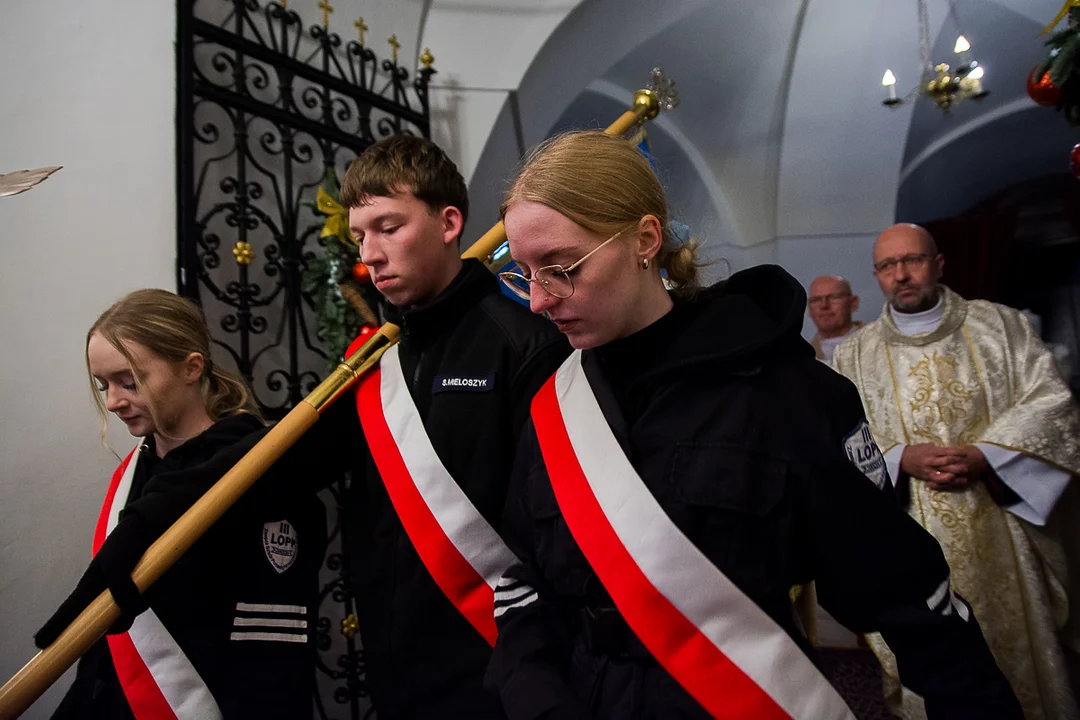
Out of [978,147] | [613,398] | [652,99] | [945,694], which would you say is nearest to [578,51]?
[652,99]

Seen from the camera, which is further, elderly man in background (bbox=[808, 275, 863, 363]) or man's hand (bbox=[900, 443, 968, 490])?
elderly man in background (bbox=[808, 275, 863, 363])

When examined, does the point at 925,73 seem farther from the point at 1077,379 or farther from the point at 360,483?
the point at 360,483

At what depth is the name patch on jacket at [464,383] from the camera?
137cm

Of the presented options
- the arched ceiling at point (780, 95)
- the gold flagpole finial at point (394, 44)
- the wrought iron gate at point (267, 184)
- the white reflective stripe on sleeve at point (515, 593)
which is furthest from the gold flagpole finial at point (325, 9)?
the white reflective stripe on sleeve at point (515, 593)

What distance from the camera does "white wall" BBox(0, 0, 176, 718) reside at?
1930 millimetres

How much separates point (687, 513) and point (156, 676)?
1.05 meters

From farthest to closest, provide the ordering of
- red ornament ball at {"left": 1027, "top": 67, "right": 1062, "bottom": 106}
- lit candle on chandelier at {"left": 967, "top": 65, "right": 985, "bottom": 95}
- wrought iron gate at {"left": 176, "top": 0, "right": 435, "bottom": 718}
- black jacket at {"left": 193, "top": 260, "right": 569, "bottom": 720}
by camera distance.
→ lit candle on chandelier at {"left": 967, "top": 65, "right": 985, "bottom": 95}, wrought iron gate at {"left": 176, "top": 0, "right": 435, "bottom": 718}, red ornament ball at {"left": 1027, "top": 67, "right": 1062, "bottom": 106}, black jacket at {"left": 193, "top": 260, "right": 569, "bottom": 720}

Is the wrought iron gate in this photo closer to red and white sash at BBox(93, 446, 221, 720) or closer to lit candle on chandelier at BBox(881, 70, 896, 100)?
red and white sash at BBox(93, 446, 221, 720)

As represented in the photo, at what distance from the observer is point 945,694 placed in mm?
848

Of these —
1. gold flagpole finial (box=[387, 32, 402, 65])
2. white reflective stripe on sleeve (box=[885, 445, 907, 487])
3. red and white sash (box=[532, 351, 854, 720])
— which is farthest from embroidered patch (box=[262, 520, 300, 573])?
gold flagpole finial (box=[387, 32, 402, 65])

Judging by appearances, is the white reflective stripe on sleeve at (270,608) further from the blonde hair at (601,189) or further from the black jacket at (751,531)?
the blonde hair at (601,189)

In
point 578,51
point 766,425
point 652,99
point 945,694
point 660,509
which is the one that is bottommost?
point 945,694

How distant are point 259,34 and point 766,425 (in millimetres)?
2464

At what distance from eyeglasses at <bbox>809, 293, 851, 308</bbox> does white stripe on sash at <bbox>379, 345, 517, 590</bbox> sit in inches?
97.4
